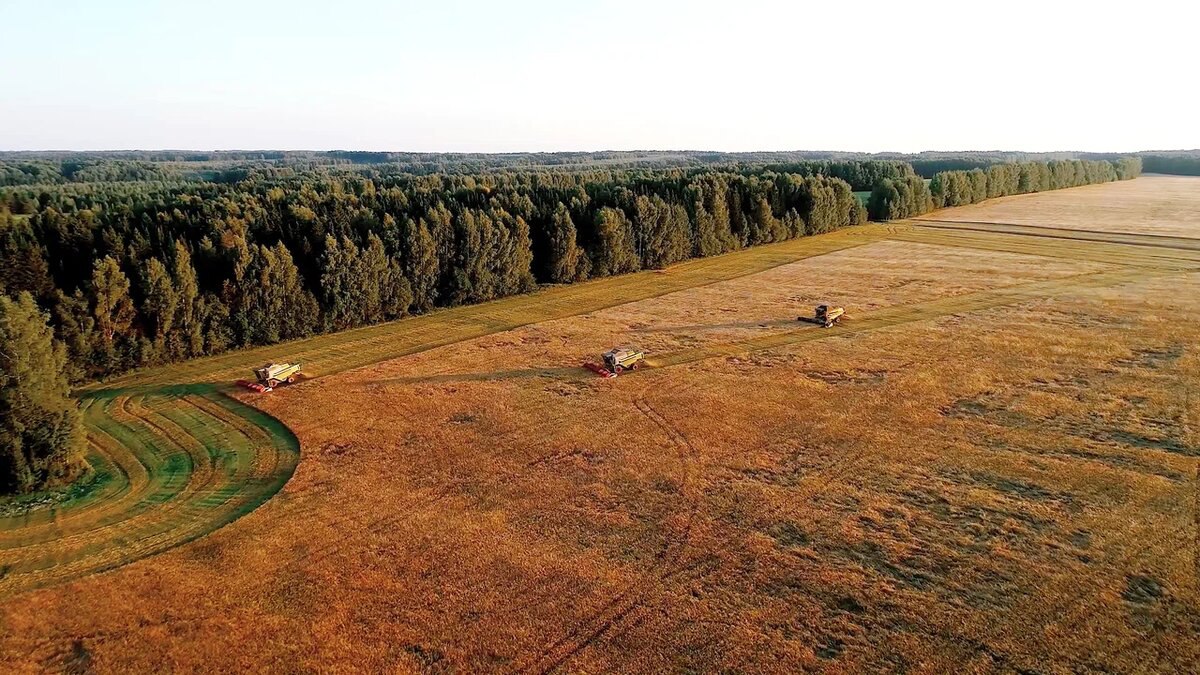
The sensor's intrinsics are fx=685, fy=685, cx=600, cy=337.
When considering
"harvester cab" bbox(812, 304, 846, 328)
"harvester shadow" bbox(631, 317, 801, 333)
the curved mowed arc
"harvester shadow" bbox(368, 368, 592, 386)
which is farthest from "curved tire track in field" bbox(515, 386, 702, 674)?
"harvester cab" bbox(812, 304, 846, 328)

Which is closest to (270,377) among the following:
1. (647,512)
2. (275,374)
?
(275,374)

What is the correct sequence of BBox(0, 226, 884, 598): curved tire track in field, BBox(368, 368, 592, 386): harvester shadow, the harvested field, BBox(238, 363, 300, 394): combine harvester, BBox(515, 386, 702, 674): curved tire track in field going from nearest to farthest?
BBox(515, 386, 702, 674): curved tire track in field < BBox(0, 226, 884, 598): curved tire track in field < BBox(238, 363, 300, 394): combine harvester < BBox(368, 368, 592, 386): harvester shadow < the harvested field

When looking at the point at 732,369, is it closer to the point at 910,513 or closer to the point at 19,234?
the point at 910,513

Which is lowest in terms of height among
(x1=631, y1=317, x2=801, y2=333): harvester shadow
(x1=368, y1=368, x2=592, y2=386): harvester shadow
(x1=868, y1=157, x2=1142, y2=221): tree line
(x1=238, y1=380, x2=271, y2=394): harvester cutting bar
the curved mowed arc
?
the curved mowed arc

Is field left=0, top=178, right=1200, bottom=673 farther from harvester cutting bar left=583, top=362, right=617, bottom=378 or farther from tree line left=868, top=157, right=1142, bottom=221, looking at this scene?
tree line left=868, top=157, right=1142, bottom=221

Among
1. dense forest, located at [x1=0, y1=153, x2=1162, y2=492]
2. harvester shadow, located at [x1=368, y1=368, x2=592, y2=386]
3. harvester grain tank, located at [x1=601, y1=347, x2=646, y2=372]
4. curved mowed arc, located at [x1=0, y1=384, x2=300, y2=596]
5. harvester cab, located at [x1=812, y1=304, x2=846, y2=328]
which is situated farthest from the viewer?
harvester cab, located at [x1=812, y1=304, x2=846, y2=328]

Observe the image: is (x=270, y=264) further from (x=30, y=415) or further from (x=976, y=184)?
(x=976, y=184)

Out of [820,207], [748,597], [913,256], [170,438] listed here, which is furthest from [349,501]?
[820,207]
